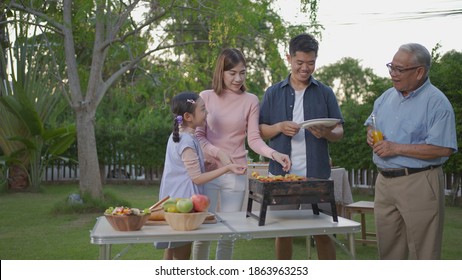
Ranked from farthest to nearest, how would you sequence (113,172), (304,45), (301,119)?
(113,172) → (301,119) → (304,45)

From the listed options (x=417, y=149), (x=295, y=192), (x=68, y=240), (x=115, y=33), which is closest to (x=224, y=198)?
(x=295, y=192)

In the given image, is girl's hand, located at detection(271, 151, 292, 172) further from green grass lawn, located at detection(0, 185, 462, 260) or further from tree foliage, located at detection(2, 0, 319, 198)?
tree foliage, located at detection(2, 0, 319, 198)

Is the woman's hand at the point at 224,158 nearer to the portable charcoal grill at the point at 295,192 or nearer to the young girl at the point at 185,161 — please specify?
the young girl at the point at 185,161

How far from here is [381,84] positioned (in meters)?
13.7

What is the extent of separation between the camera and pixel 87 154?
10984mm

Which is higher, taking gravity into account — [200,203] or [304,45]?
[304,45]

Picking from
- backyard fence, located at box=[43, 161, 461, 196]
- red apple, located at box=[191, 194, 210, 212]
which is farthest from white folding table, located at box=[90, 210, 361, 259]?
backyard fence, located at box=[43, 161, 461, 196]

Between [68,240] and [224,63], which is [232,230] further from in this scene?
Answer: [68,240]

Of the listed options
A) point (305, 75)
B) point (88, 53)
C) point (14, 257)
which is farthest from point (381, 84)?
point (305, 75)

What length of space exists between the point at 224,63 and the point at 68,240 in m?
4.91

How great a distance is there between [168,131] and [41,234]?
8.48 m

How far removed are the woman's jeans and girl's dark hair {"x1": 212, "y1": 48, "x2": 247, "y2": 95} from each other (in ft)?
1.90

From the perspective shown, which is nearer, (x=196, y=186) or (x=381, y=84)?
(x=196, y=186)
